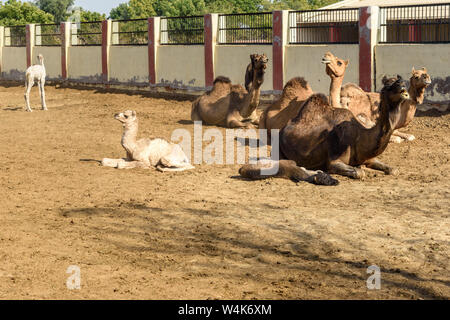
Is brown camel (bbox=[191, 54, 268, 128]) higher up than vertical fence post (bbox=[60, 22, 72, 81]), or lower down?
lower down

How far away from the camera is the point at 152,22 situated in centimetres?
2511

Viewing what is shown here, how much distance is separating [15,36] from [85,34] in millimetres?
6089

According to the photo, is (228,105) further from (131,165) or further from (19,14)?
(19,14)

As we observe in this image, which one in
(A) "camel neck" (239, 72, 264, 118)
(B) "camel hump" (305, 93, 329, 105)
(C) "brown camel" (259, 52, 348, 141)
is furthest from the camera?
(A) "camel neck" (239, 72, 264, 118)

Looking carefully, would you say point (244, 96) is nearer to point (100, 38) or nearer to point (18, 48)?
point (100, 38)

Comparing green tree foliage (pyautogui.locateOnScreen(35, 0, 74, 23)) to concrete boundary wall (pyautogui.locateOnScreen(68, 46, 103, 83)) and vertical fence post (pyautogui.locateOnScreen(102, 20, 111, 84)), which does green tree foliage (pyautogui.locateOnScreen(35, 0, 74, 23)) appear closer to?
concrete boundary wall (pyautogui.locateOnScreen(68, 46, 103, 83))

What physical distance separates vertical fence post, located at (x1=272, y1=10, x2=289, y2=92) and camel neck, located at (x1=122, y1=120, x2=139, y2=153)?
32.4 ft

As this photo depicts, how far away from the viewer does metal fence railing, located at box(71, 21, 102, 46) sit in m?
29.4

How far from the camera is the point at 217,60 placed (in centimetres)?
2292

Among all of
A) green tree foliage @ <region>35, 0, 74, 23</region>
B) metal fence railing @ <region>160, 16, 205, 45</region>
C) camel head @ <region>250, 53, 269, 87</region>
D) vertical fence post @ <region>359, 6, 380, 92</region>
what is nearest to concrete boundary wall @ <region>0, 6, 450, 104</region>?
vertical fence post @ <region>359, 6, 380, 92</region>

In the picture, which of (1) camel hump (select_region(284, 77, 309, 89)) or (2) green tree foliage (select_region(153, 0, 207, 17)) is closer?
(1) camel hump (select_region(284, 77, 309, 89))

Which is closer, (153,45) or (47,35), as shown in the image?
(153,45)

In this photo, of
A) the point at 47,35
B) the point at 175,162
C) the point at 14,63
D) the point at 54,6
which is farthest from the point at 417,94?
the point at 54,6

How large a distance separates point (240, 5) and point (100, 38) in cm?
4520
